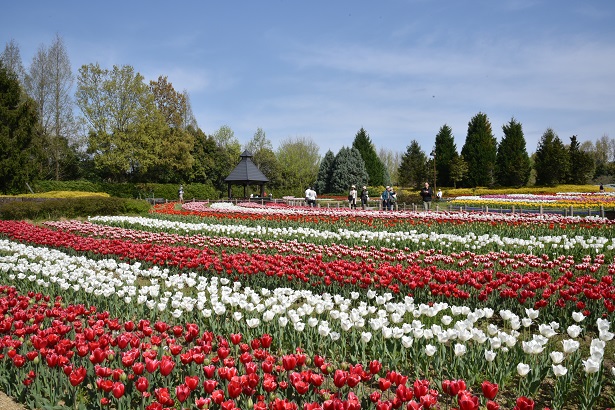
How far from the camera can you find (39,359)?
3.83 meters

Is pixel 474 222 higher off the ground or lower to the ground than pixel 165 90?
lower

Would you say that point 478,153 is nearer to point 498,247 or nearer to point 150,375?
Answer: point 498,247

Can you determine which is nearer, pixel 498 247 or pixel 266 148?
pixel 498 247

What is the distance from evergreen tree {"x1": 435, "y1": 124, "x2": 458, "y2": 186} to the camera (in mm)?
59250

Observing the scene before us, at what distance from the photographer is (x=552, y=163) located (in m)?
52.1

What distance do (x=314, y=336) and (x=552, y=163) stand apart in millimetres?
55424

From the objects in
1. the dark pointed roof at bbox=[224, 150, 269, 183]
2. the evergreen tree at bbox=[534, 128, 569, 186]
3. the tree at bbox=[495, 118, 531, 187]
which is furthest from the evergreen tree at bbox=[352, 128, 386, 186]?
the dark pointed roof at bbox=[224, 150, 269, 183]

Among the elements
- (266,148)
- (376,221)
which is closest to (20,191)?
(376,221)

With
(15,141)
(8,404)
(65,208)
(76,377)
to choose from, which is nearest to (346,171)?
(15,141)

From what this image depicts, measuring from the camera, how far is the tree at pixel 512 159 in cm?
5391

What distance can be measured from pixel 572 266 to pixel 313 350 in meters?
5.43

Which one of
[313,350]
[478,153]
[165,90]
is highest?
[165,90]

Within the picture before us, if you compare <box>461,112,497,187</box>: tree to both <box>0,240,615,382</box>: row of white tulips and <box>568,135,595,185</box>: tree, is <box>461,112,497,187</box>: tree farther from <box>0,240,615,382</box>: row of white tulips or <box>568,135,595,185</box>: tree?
<box>0,240,615,382</box>: row of white tulips

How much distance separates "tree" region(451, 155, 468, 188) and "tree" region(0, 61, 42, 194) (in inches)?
1757
